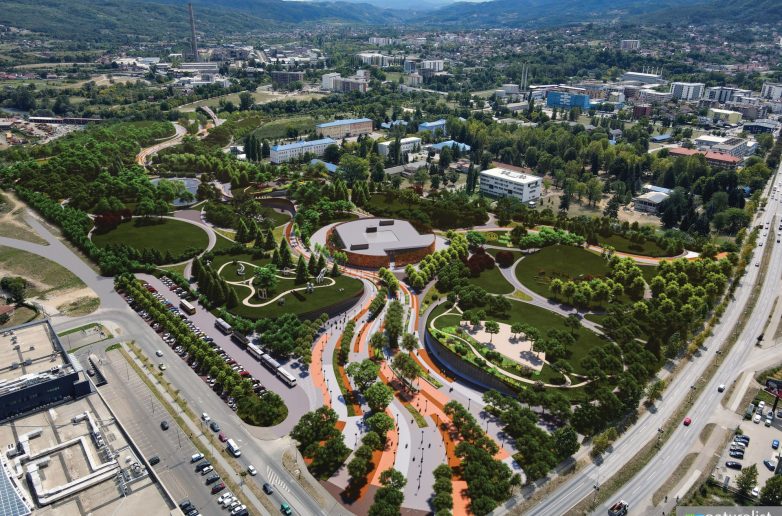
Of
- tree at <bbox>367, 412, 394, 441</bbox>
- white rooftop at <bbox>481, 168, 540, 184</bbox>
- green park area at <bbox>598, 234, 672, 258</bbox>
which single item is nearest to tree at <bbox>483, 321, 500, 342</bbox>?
tree at <bbox>367, 412, 394, 441</bbox>

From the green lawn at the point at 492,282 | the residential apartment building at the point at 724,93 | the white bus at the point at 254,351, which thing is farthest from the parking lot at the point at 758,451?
the residential apartment building at the point at 724,93

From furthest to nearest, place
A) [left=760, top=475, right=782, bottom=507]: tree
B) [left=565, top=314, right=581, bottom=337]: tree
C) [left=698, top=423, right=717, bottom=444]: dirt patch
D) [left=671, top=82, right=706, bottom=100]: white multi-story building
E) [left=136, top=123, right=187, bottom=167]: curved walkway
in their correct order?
1. [left=671, top=82, right=706, bottom=100]: white multi-story building
2. [left=136, top=123, right=187, bottom=167]: curved walkway
3. [left=565, top=314, right=581, bottom=337]: tree
4. [left=698, top=423, right=717, bottom=444]: dirt patch
5. [left=760, top=475, right=782, bottom=507]: tree

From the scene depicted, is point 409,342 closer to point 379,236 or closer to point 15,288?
point 379,236

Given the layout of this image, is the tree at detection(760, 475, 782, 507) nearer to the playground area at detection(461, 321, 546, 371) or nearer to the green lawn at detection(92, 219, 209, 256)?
the playground area at detection(461, 321, 546, 371)

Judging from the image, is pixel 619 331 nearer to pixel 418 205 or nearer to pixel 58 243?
pixel 418 205

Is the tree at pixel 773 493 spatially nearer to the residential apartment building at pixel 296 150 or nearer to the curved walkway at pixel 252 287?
the curved walkway at pixel 252 287

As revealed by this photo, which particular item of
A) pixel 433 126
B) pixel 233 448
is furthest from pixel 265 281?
pixel 433 126
